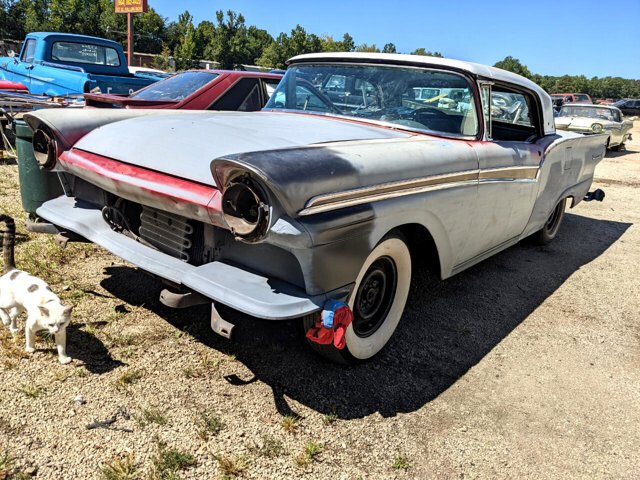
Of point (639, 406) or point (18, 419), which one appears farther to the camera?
point (639, 406)

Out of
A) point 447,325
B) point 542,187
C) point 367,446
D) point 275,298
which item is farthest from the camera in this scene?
point 542,187

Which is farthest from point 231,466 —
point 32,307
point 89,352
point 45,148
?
point 45,148

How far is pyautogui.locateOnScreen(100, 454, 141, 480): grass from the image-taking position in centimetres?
185

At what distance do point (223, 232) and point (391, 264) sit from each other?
941 millimetres

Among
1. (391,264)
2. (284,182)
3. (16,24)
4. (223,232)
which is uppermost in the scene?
(16,24)

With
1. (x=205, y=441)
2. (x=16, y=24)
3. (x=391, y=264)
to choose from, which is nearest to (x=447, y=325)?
(x=391, y=264)

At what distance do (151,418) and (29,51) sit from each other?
877 centimetres

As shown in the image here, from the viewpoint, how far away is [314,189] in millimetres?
1990

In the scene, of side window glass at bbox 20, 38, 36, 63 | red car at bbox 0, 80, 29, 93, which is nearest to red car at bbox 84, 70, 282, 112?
red car at bbox 0, 80, 29, 93

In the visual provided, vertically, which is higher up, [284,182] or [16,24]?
[16,24]

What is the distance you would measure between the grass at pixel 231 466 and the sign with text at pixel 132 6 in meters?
16.5

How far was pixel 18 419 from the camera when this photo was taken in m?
2.11

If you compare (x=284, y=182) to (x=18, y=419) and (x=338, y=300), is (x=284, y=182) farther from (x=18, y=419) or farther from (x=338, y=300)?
(x=18, y=419)

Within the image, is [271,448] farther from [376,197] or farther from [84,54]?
[84,54]
